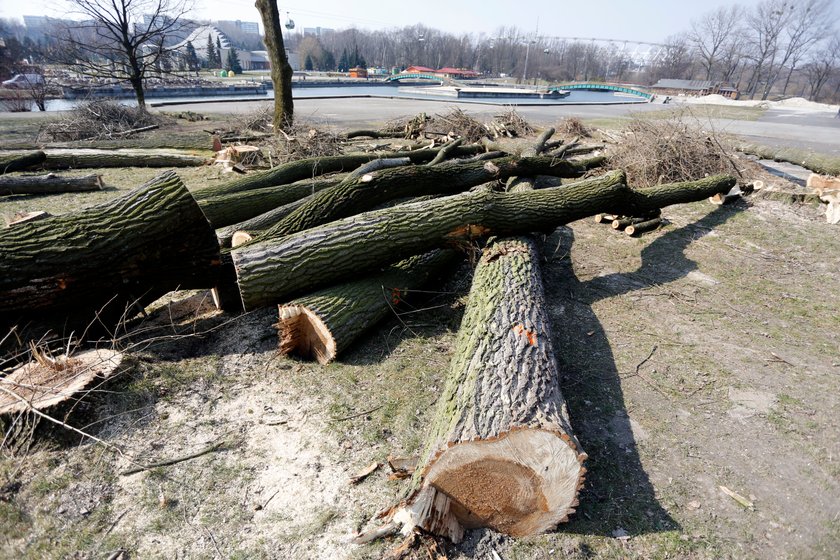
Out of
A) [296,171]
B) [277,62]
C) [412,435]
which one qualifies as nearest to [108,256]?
[412,435]

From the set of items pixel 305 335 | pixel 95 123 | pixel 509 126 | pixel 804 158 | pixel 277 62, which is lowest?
pixel 305 335

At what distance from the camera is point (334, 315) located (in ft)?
12.1

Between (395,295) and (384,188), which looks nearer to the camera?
(395,295)

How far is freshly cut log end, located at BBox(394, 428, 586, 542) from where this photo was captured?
2205mm

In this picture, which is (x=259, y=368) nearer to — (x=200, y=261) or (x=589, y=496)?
(x=200, y=261)

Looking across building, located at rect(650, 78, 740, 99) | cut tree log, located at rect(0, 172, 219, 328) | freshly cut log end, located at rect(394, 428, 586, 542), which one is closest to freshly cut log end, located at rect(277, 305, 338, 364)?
cut tree log, located at rect(0, 172, 219, 328)

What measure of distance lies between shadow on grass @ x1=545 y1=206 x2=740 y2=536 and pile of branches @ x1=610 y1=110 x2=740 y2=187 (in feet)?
8.66

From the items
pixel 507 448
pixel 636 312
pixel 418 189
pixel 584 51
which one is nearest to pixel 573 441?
pixel 507 448

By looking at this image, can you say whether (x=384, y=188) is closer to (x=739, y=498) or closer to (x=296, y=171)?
(x=296, y=171)

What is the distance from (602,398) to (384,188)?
3125 millimetres

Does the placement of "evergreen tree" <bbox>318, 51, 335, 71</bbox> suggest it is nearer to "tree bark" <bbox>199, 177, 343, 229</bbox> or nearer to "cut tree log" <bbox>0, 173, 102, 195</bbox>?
"cut tree log" <bbox>0, 173, 102, 195</bbox>

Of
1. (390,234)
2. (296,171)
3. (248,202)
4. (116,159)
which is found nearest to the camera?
(390,234)

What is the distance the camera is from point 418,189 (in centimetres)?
529

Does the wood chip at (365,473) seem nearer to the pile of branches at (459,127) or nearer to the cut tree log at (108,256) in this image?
the cut tree log at (108,256)
